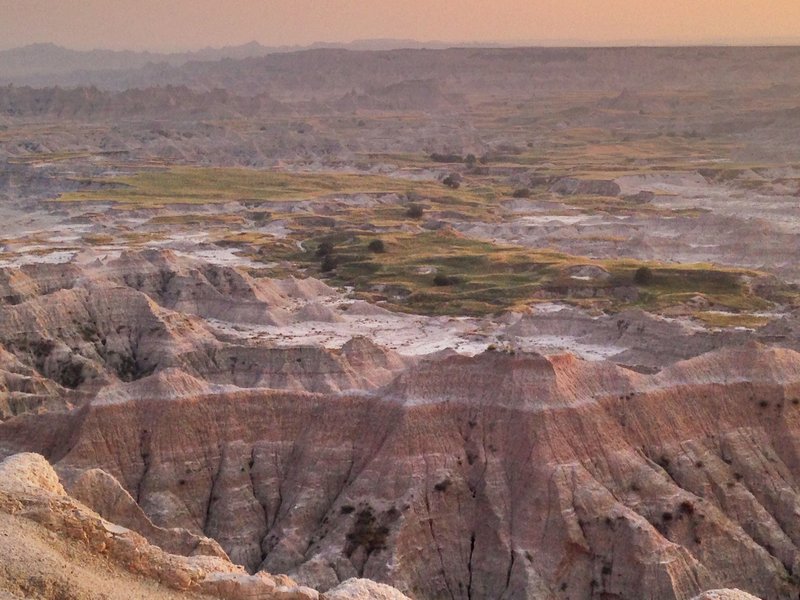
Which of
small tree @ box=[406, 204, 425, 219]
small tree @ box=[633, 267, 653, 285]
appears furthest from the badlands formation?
small tree @ box=[406, 204, 425, 219]

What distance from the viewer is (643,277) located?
97.0 meters

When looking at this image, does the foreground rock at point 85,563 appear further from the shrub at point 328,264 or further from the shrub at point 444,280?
the shrub at point 328,264

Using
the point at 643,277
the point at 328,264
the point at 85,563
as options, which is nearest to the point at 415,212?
the point at 328,264

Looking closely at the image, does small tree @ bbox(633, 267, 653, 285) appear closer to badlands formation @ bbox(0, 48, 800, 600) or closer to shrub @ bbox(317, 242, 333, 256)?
badlands formation @ bbox(0, 48, 800, 600)

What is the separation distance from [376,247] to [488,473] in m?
76.9

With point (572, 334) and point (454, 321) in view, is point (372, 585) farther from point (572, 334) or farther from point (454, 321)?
point (454, 321)

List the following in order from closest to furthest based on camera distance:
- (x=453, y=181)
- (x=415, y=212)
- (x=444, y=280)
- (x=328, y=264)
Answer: (x=444, y=280)
(x=328, y=264)
(x=415, y=212)
(x=453, y=181)

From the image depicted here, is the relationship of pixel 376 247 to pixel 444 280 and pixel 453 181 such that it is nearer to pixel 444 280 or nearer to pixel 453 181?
pixel 444 280

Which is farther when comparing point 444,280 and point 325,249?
point 325,249

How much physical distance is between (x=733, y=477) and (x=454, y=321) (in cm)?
4387

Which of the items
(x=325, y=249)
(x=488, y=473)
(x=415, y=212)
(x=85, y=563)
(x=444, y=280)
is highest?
(x=85, y=563)

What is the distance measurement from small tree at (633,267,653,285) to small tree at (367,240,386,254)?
29567 millimetres

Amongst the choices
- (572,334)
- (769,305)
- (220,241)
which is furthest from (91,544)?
(220,241)

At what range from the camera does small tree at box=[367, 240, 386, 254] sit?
11636 centimetres
